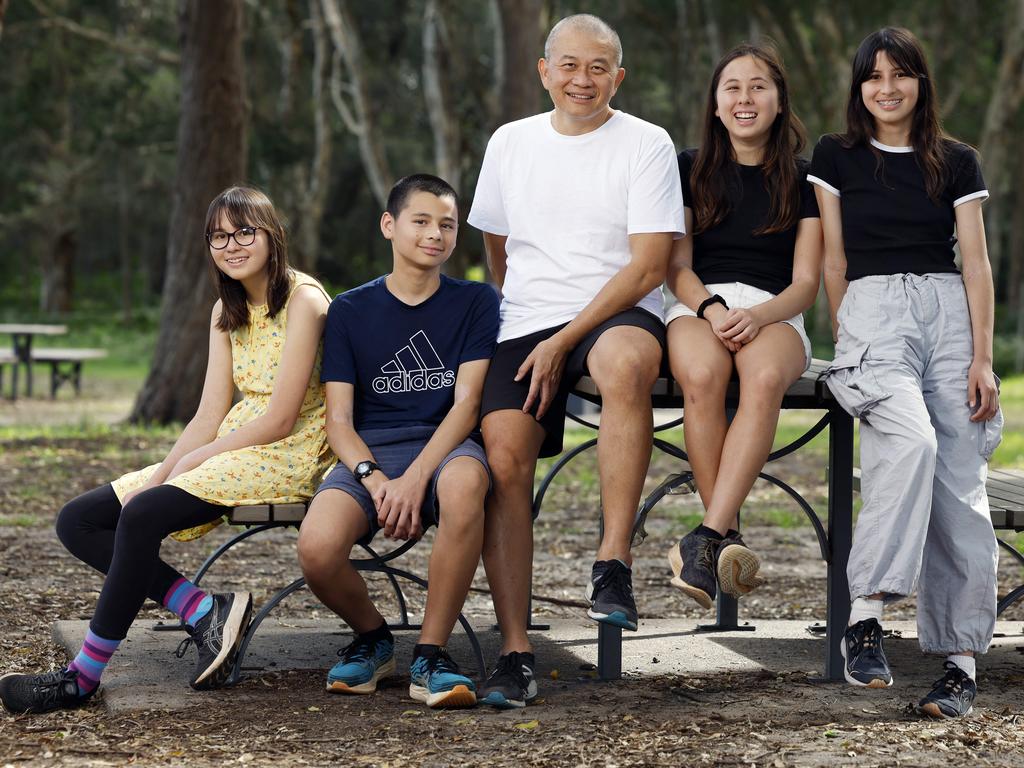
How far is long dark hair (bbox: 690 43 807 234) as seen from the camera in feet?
15.7

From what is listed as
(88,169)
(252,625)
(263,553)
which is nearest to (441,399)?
(252,625)

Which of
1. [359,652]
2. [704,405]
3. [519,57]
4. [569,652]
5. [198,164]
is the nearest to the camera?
[704,405]

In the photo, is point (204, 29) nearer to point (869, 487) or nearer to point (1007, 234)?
point (869, 487)

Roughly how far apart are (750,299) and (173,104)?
3255 centimetres

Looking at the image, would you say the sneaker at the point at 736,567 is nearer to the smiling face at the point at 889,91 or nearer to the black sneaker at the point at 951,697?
the black sneaker at the point at 951,697

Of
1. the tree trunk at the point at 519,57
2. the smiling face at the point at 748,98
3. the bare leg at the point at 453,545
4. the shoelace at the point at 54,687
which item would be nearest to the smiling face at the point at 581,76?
the smiling face at the point at 748,98

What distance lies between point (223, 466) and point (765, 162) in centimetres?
→ 209

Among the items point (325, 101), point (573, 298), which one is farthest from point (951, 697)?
point (325, 101)

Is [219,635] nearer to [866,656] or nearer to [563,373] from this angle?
[563,373]

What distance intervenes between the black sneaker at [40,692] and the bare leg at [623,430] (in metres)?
1.66

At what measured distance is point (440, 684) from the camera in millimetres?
4242

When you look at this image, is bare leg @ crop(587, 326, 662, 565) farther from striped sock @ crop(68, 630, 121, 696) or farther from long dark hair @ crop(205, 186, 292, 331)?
striped sock @ crop(68, 630, 121, 696)

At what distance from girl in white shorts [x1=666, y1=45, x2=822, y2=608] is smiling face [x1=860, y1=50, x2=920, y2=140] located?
307 mm

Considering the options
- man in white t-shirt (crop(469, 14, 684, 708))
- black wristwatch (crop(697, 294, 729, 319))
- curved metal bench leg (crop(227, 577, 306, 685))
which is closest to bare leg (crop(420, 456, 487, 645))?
man in white t-shirt (crop(469, 14, 684, 708))
